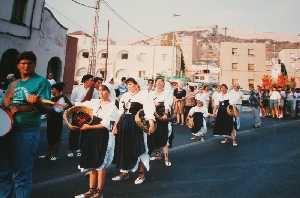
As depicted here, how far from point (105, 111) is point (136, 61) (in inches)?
2157

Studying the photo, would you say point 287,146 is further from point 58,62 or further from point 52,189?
point 58,62

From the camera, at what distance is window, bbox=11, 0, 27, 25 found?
1723 cm

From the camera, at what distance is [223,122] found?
37.3ft

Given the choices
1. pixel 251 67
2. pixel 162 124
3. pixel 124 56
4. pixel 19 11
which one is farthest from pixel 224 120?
pixel 251 67

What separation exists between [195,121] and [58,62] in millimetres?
12777

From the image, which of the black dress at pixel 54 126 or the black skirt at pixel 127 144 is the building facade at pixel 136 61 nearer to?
the black dress at pixel 54 126

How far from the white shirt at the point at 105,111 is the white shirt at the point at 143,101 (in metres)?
0.89

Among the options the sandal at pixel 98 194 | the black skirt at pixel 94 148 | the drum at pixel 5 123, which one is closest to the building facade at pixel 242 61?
the black skirt at pixel 94 148

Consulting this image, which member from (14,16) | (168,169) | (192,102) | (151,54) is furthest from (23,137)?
(151,54)

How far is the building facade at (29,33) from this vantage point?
54.2ft

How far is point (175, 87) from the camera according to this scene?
1730 centimetres

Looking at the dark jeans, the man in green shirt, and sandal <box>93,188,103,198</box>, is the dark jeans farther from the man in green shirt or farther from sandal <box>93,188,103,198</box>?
the man in green shirt

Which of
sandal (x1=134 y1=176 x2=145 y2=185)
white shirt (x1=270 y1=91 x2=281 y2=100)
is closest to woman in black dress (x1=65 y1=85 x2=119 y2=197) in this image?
sandal (x1=134 y1=176 x2=145 y2=185)

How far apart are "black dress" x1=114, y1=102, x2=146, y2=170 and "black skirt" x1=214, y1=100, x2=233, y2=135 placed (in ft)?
17.8
